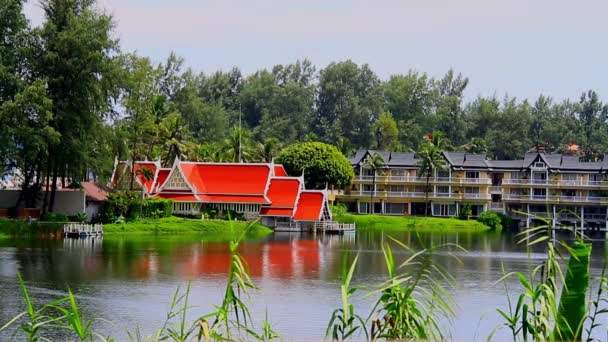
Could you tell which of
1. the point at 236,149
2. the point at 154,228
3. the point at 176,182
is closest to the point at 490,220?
the point at 236,149

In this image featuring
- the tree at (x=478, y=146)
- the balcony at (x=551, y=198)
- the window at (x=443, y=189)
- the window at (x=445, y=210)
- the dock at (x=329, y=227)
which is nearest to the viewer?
the dock at (x=329, y=227)

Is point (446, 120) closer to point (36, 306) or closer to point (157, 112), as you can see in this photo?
point (157, 112)

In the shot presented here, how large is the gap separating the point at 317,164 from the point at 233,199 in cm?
1252

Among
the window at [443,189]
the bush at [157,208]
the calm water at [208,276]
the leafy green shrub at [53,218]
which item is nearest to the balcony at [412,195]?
the window at [443,189]

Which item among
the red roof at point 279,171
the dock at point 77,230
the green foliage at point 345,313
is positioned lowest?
the green foliage at point 345,313

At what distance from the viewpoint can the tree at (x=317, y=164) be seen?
251ft

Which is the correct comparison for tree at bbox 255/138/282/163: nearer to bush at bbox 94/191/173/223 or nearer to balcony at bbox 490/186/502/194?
balcony at bbox 490/186/502/194

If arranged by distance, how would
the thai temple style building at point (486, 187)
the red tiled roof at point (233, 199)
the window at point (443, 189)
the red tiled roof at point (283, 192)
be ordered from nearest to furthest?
the red tiled roof at point (233, 199) < the red tiled roof at point (283, 192) < the thai temple style building at point (486, 187) < the window at point (443, 189)

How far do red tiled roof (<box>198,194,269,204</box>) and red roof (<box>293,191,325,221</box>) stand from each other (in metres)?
2.74

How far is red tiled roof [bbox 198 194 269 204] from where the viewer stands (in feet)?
214

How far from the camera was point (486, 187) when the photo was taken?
86.1 metres

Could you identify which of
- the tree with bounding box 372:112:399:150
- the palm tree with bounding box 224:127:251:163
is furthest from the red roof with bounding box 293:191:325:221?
the tree with bounding box 372:112:399:150

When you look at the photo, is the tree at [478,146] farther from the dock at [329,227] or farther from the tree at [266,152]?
the dock at [329,227]

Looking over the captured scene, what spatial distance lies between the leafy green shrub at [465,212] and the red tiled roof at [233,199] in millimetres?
24719
